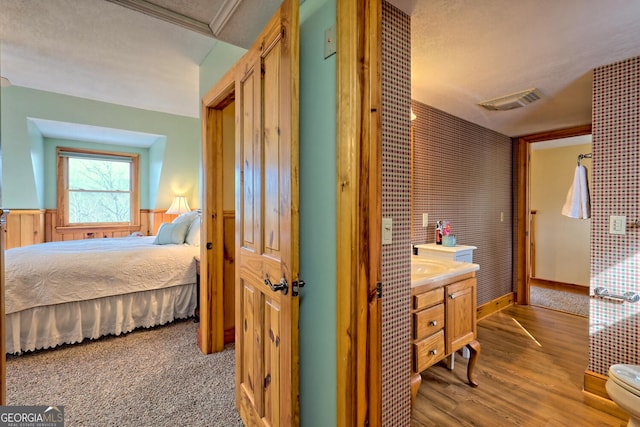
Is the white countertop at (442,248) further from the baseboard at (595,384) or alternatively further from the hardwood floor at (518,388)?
the baseboard at (595,384)

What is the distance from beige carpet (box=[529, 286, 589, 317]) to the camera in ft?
11.9

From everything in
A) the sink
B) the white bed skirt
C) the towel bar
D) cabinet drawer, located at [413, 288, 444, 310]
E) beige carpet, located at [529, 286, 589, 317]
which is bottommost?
beige carpet, located at [529, 286, 589, 317]

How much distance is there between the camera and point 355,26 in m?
1.08

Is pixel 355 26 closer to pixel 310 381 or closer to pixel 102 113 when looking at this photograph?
pixel 310 381

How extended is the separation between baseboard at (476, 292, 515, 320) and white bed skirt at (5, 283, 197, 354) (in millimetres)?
3214

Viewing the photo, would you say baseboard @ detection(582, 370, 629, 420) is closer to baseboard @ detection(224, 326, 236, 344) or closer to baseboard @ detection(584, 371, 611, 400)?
baseboard @ detection(584, 371, 611, 400)

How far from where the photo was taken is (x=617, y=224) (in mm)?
1909

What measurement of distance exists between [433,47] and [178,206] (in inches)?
183

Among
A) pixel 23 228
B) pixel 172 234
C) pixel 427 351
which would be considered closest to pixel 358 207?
pixel 427 351

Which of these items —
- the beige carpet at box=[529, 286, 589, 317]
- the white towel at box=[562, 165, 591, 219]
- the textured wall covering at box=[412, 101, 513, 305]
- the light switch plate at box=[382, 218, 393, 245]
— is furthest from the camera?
the beige carpet at box=[529, 286, 589, 317]

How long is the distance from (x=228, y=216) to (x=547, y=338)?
3290 millimetres

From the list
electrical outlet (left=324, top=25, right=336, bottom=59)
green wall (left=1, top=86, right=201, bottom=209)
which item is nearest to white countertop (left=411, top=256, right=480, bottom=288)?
electrical outlet (left=324, top=25, right=336, bottom=59)

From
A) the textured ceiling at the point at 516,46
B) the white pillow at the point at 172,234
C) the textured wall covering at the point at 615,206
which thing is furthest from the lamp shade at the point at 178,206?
the textured wall covering at the point at 615,206

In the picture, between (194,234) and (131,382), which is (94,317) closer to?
(131,382)
